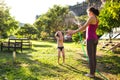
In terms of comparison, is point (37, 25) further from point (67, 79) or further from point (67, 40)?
point (67, 79)

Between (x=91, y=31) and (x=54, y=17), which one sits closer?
(x=91, y=31)

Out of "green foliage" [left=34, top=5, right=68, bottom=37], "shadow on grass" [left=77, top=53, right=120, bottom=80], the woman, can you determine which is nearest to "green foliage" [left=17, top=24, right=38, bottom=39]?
"green foliage" [left=34, top=5, right=68, bottom=37]

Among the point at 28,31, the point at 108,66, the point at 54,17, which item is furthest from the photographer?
the point at 28,31

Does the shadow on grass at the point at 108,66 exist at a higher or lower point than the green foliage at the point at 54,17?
lower

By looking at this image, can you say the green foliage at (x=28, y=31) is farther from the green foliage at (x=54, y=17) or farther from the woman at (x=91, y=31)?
the woman at (x=91, y=31)

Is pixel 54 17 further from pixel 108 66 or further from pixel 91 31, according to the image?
pixel 91 31

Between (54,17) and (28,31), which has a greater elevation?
(54,17)

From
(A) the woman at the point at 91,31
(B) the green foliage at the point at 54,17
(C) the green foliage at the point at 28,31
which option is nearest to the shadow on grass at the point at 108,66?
(A) the woman at the point at 91,31

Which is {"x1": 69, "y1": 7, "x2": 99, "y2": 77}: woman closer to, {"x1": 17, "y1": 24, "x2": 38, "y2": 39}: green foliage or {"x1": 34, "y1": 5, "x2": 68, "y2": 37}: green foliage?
{"x1": 34, "y1": 5, "x2": 68, "y2": 37}: green foliage

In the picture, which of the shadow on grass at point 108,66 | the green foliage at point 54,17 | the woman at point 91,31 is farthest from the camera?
the green foliage at point 54,17

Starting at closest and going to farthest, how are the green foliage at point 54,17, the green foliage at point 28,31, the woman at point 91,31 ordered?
the woman at point 91,31
the green foliage at point 54,17
the green foliage at point 28,31

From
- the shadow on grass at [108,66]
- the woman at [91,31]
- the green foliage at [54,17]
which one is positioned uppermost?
the green foliage at [54,17]

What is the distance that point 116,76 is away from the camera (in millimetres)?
8898

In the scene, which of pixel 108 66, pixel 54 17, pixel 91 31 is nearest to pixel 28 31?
pixel 54 17
